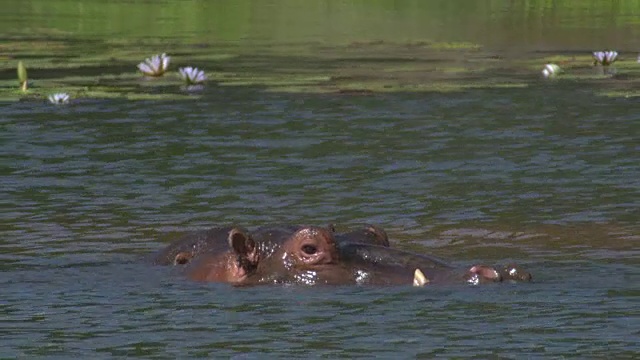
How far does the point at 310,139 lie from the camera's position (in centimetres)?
1398

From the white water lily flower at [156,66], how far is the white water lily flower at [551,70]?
3.89m

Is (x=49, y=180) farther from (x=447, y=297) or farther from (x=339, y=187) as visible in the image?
(x=447, y=297)

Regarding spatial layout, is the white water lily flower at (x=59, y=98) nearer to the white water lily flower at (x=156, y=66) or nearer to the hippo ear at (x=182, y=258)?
the white water lily flower at (x=156, y=66)

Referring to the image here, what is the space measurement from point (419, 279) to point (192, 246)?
4.73 ft

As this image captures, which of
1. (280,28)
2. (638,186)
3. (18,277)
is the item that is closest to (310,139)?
(638,186)

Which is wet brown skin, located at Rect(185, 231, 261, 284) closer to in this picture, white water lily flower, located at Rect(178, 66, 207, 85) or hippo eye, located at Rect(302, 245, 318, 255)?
hippo eye, located at Rect(302, 245, 318, 255)

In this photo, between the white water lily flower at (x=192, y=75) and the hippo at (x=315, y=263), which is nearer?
the hippo at (x=315, y=263)

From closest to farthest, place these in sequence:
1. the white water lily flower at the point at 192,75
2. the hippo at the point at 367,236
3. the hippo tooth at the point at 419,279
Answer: the hippo tooth at the point at 419,279 < the hippo at the point at 367,236 < the white water lily flower at the point at 192,75

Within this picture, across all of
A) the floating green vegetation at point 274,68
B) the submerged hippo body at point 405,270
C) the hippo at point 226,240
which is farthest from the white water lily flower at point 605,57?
the submerged hippo body at point 405,270

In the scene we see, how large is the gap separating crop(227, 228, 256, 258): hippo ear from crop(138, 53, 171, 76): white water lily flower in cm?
927

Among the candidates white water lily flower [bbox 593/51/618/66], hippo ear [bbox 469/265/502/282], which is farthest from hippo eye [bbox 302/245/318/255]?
white water lily flower [bbox 593/51/618/66]

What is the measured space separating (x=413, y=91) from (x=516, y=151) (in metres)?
3.72

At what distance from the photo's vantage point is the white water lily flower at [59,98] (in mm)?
15797

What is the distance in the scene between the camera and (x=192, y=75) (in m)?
17.0
